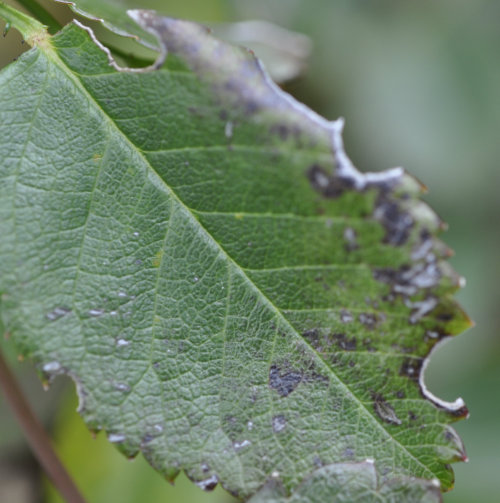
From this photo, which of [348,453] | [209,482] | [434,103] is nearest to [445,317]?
[348,453]

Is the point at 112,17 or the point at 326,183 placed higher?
the point at 112,17

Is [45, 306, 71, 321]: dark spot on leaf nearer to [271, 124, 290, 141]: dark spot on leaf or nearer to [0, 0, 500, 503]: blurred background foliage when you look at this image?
[271, 124, 290, 141]: dark spot on leaf

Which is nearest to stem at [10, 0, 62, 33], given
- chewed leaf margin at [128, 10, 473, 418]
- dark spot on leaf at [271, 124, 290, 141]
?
chewed leaf margin at [128, 10, 473, 418]

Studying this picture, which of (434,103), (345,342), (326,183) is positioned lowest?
(434,103)

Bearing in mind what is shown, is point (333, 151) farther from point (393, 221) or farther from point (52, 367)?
point (52, 367)

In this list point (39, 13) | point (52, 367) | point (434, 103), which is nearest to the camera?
point (52, 367)
